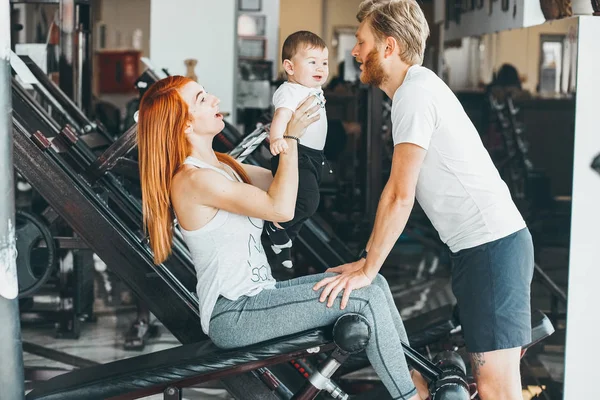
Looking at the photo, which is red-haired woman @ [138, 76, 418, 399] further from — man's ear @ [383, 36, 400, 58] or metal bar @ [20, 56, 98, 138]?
metal bar @ [20, 56, 98, 138]

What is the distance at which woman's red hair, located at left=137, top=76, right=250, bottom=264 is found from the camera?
2586 mm

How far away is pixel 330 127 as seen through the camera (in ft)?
23.2

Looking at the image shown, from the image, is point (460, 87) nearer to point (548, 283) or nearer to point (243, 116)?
point (243, 116)

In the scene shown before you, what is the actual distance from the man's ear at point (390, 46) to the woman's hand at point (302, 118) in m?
0.27

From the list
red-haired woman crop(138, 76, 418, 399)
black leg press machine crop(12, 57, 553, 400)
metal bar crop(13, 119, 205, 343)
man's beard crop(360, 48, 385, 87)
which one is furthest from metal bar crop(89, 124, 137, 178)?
man's beard crop(360, 48, 385, 87)

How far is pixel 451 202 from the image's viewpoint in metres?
2.58

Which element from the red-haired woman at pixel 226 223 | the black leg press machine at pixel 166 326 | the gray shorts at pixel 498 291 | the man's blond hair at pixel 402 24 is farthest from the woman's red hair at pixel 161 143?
the gray shorts at pixel 498 291

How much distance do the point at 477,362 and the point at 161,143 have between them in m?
1.21

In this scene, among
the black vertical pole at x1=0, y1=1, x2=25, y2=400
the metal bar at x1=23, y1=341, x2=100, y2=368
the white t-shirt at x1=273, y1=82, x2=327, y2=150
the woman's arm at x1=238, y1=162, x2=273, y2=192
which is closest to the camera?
the black vertical pole at x1=0, y1=1, x2=25, y2=400

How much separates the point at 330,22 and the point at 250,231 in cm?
1054

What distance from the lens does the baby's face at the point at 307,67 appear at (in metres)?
2.74

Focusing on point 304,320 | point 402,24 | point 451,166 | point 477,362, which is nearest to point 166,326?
point 304,320

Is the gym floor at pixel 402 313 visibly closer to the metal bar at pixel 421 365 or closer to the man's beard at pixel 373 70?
the metal bar at pixel 421 365

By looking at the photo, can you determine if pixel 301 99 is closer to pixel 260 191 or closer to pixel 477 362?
pixel 260 191
